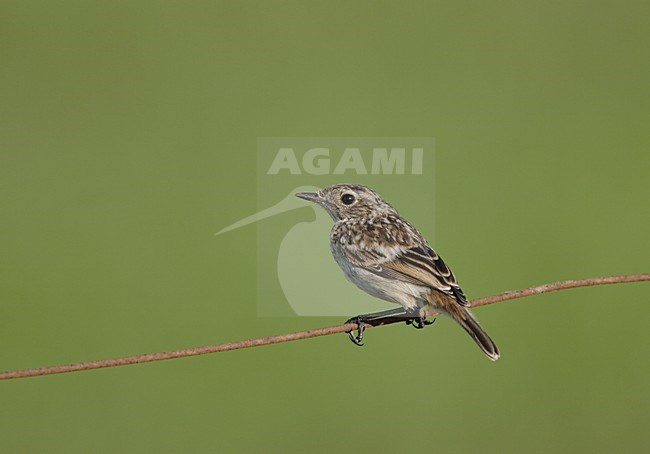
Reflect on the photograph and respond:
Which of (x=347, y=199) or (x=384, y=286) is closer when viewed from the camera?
(x=384, y=286)

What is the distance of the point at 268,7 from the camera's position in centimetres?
1455

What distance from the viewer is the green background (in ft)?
25.1

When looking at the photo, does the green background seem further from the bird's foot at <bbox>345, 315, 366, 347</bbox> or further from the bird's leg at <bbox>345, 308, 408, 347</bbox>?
Result: the bird's foot at <bbox>345, 315, 366, 347</bbox>

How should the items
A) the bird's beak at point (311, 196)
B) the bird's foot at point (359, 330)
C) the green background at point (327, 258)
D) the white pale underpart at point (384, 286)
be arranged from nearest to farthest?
1. the bird's foot at point (359, 330)
2. the white pale underpart at point (384, 286)
3. the bird's beak at point (311, 196)
4. the green background at point (327, 258)

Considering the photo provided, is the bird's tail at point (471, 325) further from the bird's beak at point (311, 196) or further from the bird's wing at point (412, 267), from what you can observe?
the bird's beak at point (311, 196)

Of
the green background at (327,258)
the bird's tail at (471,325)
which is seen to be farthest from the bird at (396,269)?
the green background at (327,258)

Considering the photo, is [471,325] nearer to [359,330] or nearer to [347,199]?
[359,330]

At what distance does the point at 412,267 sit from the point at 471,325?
0.97ft

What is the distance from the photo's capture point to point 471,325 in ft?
10.7

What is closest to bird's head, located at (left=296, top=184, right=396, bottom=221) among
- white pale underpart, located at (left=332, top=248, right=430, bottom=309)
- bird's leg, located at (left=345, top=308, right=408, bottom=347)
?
white pale underpart, located at (left=332, top=248, right=430, bottom=309)

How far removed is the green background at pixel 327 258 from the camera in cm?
764

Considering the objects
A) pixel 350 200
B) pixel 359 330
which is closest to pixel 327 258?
pixel 350 200

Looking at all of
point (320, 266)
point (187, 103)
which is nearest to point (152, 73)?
point (187, 103)

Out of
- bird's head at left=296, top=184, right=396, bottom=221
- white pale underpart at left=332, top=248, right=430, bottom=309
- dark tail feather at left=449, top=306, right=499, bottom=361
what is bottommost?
dark tail feather at left=449, top=306, right=499, bottom=361
